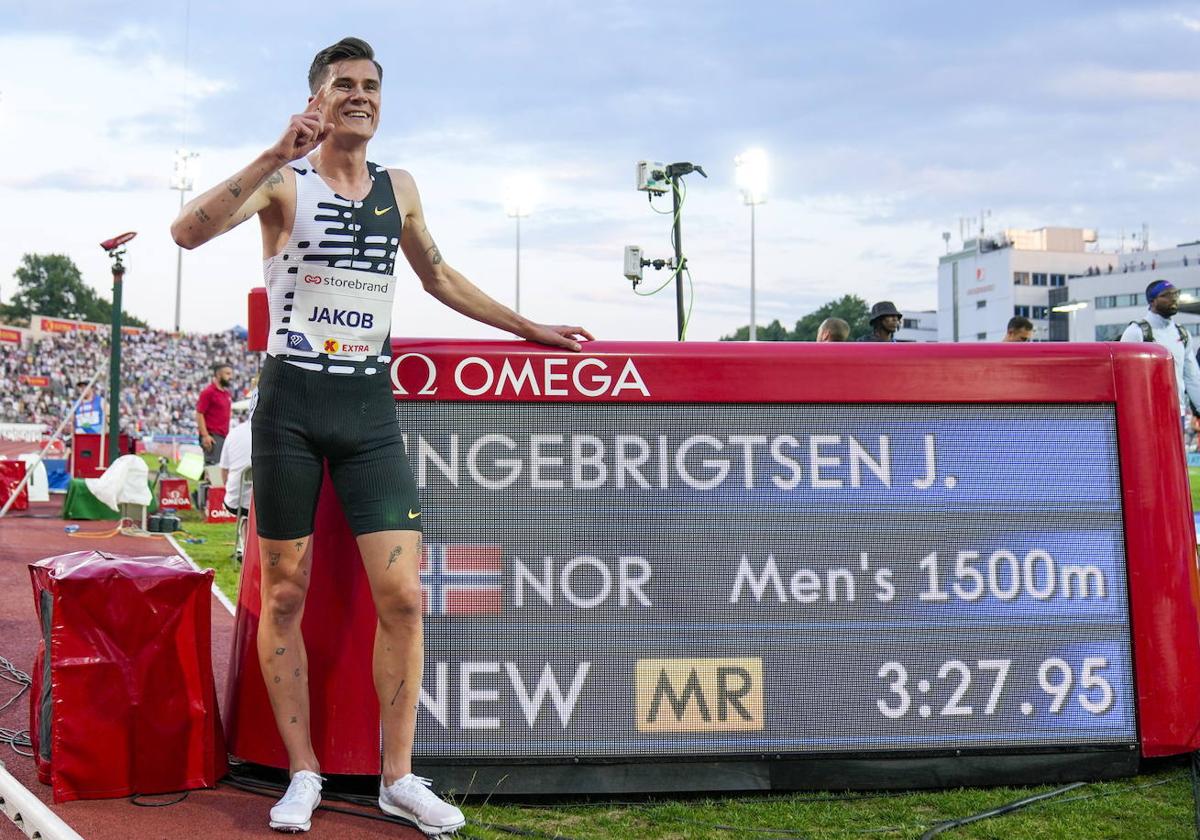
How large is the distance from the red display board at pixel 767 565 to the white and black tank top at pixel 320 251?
11.8 inches

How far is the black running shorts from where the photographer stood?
3166 millimetres

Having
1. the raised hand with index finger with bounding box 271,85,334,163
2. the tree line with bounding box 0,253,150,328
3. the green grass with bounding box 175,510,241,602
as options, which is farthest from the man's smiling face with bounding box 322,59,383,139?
the tree line with bounding box 0,253,150,328

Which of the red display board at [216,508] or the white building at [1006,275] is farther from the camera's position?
the white building at [1006,275]

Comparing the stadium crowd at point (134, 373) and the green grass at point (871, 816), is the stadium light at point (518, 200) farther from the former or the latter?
the green grass at point (871, 816)

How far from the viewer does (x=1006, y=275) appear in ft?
309

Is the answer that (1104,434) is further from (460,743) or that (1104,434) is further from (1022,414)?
(460,743)

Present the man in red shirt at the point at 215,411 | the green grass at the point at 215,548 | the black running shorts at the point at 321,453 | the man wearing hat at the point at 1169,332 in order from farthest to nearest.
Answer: the man in red shirt at the point at 215,411 → the man wearing hat at the point at 1169,332 → the green grass at the point at 215,548 → the black running shorts at the point at 321,453

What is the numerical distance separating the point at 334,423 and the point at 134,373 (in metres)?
59.2

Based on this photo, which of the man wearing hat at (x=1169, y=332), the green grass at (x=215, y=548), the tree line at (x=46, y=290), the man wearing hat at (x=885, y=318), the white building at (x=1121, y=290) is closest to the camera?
the man wearing hat at (x=885, y=318)

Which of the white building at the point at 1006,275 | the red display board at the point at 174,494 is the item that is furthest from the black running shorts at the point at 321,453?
the white building at the point at 1006,275

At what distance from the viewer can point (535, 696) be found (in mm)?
3396

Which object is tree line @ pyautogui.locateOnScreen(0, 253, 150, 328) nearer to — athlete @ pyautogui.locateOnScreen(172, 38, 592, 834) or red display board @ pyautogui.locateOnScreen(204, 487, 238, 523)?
red display board @ pyautogui.locateOnScreen(204, 487, 238, 523)

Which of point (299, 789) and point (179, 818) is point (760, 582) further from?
point (179, 818)

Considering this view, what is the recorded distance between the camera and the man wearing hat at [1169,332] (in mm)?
9805
